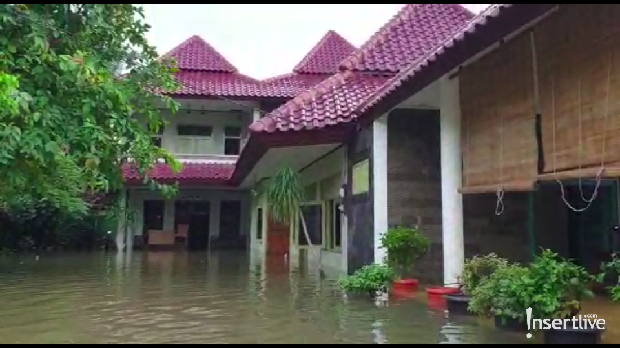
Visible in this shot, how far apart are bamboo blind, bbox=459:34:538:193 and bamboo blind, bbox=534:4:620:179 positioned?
0.29 metres

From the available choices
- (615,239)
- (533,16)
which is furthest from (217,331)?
(615,239)

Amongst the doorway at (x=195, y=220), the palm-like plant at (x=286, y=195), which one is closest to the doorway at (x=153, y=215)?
the doorway at (x=195, y=220)

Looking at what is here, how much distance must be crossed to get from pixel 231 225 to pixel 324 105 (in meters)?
13.2

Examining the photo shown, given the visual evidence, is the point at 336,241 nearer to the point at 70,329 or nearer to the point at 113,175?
the point at 113,175

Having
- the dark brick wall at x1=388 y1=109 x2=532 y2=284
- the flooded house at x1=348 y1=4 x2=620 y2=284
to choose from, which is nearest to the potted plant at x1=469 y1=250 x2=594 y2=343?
the flooded house at x1=348 y1=4 x2=620 y2=284

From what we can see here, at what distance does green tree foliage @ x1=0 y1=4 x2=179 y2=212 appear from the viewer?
5.25 metres

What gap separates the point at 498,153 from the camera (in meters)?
6.20

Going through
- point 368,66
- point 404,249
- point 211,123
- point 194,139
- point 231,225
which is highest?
point 211,123

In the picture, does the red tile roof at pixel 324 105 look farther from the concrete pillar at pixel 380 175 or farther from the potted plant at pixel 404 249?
the potted plant at pixel 404 249

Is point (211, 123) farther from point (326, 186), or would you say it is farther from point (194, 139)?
point (326, 186)

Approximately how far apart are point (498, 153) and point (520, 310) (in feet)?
7.06

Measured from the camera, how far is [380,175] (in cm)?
802

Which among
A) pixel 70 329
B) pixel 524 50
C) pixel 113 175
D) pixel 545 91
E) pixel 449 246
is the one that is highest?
pixel 524 50

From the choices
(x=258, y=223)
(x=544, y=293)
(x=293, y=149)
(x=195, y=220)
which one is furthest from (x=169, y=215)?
(x=544, y=293)
